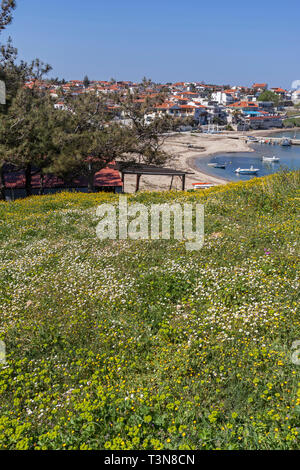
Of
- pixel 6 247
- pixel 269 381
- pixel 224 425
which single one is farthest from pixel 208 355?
pixel 6 247

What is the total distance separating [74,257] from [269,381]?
8.72m

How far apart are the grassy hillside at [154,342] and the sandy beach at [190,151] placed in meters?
38.0

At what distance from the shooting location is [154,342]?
7.75 meters

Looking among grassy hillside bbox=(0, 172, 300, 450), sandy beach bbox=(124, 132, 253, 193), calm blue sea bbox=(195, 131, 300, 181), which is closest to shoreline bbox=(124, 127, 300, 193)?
sandy beach bbox=(124, 132, 253, 193)

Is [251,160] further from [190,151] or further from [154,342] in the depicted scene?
[154,342]

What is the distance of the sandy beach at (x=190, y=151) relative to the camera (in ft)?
181

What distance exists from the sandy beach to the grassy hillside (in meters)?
38.0

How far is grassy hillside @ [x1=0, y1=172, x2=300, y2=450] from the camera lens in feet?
17.4

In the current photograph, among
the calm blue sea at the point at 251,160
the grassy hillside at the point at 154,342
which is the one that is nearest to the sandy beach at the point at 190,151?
the calm blue sea at the point at 251,160

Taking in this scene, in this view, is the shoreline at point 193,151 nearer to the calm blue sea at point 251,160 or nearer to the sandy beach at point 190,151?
the sandy beach at point 190,151

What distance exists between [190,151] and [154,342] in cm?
9999

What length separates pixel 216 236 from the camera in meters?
Result: 13.3

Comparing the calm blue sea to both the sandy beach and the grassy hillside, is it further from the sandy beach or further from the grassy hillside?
the grassy hillside

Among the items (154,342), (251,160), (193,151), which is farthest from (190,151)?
(154,342)
